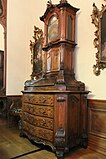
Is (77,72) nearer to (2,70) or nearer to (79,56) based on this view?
(79,56)

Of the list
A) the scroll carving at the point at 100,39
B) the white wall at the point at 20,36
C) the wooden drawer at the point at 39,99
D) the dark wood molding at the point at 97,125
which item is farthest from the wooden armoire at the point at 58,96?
the white wall at the point at 20,36

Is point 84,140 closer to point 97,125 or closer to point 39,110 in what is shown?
point 97,125

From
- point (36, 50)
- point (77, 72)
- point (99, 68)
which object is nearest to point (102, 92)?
point (99, 68)

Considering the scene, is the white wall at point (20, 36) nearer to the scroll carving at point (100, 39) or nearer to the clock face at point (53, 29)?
the clock face at point (53, 29)

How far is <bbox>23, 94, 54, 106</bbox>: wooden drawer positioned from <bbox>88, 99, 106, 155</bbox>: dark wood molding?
715 mm

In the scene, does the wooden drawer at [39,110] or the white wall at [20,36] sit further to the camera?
the white wall at [20,36]

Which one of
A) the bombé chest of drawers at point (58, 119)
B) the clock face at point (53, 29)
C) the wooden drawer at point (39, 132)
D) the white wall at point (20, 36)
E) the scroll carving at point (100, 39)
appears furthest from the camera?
the white wall at point (20, 36)

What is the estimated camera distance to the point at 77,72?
3.11 m

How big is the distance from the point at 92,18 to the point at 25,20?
242cm

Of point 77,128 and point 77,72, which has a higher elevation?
Answer: point 77,72

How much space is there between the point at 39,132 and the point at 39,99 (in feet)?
1.69

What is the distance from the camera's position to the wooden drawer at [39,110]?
8.54 ft

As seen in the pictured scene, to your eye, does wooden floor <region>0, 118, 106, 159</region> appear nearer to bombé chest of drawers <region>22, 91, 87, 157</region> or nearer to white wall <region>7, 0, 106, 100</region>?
bombé chest of drawers <region>22, 91, 87, 157</region>

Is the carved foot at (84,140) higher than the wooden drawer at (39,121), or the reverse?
the wooden drawer at (39,121)
